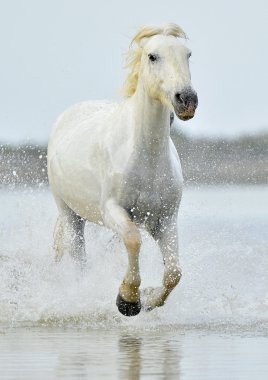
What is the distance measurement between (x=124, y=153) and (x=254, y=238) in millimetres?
7899

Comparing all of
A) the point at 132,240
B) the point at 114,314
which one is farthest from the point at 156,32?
the point at 114,314

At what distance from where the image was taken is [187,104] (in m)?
10.5

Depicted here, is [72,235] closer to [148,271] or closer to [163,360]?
[148,271]

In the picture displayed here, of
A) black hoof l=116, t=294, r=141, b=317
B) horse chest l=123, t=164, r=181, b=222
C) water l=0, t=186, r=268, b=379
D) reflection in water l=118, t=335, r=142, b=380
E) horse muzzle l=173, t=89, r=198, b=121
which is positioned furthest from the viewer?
horse chest l=123, t=164, r=181, b=222

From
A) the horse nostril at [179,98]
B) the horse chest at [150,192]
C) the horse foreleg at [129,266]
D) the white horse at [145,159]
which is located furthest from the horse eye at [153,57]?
the horse foreleg at [129,266]

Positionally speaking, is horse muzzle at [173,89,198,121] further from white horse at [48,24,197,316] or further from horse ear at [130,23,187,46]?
horse ear at [130,23,187,46]

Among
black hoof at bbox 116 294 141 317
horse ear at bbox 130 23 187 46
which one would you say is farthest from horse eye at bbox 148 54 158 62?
black hoof at bbox 116 294 141 317

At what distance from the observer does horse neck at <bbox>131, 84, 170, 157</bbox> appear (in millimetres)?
11250

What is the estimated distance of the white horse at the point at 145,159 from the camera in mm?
10891

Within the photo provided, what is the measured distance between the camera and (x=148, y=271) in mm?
13227

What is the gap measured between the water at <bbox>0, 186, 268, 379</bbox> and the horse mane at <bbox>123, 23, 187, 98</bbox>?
62.4 inches

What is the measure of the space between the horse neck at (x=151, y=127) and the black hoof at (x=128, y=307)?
100 centimetres

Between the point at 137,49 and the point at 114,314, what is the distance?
6.21 feet

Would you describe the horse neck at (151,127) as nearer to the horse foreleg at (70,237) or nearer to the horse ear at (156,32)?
the horse ear at (156,32)
